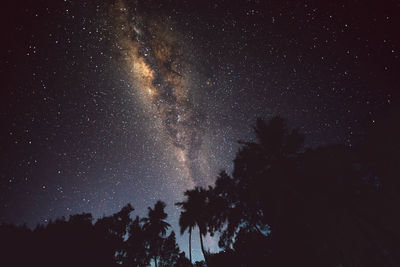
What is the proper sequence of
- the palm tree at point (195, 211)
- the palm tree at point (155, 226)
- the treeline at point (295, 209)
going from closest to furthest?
1. the treeline at point (295, 209)
2. the palm tree at point (195, 211)
3. the palm tree at point (155, 226)

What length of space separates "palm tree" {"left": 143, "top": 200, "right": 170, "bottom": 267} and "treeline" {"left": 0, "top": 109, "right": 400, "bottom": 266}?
7.79 meters

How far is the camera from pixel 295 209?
1467cm

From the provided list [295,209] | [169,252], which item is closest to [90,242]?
[169,252]

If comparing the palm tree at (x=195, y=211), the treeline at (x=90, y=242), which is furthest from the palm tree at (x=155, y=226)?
the palm tree at (x=195, y=211)

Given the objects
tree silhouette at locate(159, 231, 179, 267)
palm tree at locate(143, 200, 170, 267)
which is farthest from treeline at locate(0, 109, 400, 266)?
tree silhouette at locate(159, 231, 179, 267)

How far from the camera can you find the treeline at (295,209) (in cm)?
1326

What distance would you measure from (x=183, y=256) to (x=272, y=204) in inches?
1304

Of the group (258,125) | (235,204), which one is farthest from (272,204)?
A: (258,125)

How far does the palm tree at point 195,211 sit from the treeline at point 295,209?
0.42 feet

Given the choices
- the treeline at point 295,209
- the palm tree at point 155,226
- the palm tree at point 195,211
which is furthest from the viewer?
the palm tree at point 155,226

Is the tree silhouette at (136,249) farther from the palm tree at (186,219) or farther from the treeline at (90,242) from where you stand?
the palm tree at (186,219)

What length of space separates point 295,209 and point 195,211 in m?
13.9

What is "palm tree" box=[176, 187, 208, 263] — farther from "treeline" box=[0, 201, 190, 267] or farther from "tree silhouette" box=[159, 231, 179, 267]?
"tree silhouette" box=[159, 231, 179, 267]

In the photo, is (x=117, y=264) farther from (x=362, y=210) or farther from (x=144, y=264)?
(x=362, y=210)
